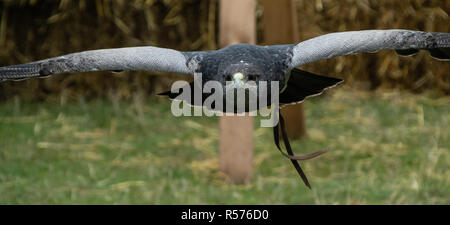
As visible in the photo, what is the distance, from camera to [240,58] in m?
1.49

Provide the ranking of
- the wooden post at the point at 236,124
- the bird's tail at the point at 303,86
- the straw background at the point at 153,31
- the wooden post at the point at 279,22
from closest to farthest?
the bird's tail at the point at 303,86 < the wooden post at the point at 236,124 < the wooden post at the point at 279,22 < the straw background at the point at 153,31

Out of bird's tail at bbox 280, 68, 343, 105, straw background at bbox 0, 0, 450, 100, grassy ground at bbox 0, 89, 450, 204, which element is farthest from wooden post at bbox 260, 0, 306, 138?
bird's tail at bbox 280, 68, 343, 105

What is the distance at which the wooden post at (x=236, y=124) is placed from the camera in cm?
283

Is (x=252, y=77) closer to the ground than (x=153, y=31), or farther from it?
closer to the ground

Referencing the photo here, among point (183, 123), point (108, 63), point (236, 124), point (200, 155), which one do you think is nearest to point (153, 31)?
point (183, 123)

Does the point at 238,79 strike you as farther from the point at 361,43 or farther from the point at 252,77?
the point at 361,43

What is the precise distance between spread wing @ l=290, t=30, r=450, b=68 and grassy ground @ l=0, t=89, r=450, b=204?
1.31 meters

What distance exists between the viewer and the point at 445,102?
4633 mm

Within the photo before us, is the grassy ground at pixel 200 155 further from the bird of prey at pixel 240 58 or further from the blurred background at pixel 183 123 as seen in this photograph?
the bird of prey at pixel 240 58

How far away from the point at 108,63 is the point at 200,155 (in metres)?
2.12

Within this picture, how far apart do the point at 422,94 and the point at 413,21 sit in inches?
22.7

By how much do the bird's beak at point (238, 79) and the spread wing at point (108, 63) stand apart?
182mm

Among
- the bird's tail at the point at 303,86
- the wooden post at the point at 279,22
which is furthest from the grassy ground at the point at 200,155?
the bird's tail at the point at 303,86

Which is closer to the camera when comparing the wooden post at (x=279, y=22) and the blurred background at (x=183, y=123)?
the blurred background at (x=183, y=123)
